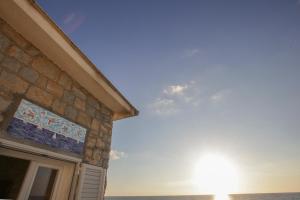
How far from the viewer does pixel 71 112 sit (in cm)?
328

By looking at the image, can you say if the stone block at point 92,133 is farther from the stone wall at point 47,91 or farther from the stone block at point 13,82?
the stone block at point 13,82

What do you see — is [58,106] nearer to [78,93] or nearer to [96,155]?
[78,93]

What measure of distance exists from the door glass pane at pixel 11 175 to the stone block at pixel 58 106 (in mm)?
834

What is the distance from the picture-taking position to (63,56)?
3092mm

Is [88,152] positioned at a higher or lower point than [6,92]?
lower

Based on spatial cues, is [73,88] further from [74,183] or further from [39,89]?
[74,183]

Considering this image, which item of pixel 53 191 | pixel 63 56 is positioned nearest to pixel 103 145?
pixel 53 191

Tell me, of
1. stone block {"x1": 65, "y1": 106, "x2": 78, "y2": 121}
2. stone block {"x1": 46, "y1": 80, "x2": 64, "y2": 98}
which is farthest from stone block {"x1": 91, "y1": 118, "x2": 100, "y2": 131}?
stone block {"x1": 46, "y1": 80, "x2": 64, "y2": 98}

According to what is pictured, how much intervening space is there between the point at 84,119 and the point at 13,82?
134 cm

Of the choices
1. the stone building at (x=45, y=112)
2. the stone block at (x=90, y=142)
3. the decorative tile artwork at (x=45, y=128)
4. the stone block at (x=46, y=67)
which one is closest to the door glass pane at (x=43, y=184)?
the stone building at (x=45, y=112)

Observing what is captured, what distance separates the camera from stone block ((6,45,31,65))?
253 cm

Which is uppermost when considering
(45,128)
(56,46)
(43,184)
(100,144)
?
(56,46)

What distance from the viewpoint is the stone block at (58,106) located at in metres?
2.99

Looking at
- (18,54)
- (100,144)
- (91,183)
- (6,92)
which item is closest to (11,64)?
(18,54)
